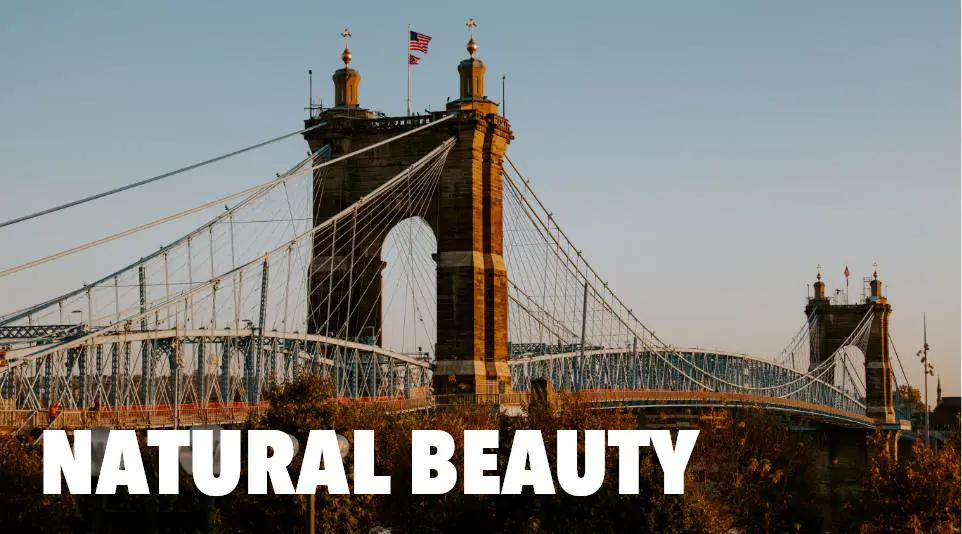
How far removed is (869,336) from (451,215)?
373 feet

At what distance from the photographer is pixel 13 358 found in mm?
47031

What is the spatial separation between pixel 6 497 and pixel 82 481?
3194 mm

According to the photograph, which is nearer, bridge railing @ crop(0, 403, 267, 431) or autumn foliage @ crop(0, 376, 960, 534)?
autumn foliage @ crop(0, 376, 960, 534)

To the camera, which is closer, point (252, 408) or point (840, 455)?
point (252, 408)

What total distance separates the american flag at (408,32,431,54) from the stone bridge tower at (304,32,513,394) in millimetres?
2057

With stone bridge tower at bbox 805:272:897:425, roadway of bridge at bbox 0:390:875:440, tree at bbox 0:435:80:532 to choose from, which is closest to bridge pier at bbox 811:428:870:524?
stone bridge tower at bbox 805:272:897:425

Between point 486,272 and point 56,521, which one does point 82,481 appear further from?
point 486,272

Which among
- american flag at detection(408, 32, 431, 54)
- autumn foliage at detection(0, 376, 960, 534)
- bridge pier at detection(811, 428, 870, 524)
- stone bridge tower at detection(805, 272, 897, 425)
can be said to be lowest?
bridge pier at detection(811, 428, 870, 524)

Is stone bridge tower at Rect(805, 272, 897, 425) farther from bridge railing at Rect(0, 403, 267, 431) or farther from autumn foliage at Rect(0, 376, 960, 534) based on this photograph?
bridge railing at Rect(0, 403, 267, 431)

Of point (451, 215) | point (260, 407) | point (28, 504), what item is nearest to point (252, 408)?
point (260, 407)

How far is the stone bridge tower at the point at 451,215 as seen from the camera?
254 feet

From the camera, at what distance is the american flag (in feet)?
258

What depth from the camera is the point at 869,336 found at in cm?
18088

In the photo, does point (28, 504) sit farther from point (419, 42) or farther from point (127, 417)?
point (419, 42)
